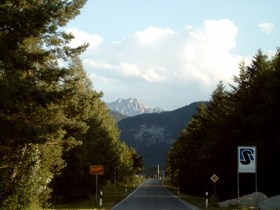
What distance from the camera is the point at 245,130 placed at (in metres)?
37.5

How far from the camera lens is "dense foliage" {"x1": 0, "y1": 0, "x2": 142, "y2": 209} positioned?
16.0 m

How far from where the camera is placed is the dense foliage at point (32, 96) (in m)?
16.0

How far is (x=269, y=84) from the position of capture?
31.1m

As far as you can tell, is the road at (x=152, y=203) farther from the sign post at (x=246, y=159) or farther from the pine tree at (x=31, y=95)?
the pine tree at (x=31, y=95)

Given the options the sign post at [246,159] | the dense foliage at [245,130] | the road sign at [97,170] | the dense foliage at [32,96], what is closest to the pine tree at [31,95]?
the dense foliage at [32,96]

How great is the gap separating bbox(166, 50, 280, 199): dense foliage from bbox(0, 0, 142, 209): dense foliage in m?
16.5

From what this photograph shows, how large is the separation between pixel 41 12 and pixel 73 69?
12.0 ft

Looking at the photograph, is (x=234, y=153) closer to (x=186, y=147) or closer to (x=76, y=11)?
(x=186, y=147)

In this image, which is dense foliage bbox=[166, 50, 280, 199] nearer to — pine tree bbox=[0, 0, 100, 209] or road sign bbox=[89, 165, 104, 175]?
road sign bbox=[89, 165, 104, 175]

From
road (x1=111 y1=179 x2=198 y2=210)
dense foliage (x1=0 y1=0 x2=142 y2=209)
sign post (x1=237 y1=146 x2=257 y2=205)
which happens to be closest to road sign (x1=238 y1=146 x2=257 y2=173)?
sign post (x1=237 y1=146 x2=257 y2=205)

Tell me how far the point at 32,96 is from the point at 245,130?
25643 millimetres

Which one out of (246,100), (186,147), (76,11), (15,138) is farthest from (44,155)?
(186,147)

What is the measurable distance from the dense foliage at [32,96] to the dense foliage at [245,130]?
16519 millimetres

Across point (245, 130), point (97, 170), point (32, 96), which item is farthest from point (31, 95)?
point (245, 130)
